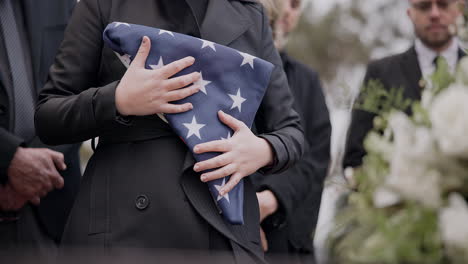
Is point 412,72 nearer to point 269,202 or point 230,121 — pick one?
point 269,202

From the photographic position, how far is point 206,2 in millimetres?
2602

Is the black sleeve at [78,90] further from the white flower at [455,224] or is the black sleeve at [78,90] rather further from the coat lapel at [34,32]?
the white flower at [455,224]

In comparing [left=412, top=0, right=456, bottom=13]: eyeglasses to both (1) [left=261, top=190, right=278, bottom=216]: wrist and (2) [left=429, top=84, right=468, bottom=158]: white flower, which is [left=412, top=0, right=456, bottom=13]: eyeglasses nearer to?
(1) [left=261, top=190, right=278, bottom=216]: wrist

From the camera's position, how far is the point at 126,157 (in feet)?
7.76

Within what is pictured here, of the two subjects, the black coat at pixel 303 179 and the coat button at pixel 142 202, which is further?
the black coat at pixel 303 179

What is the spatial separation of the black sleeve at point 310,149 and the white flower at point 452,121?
2.39 metres

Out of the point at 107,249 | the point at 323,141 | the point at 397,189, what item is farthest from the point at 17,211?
the point at 397,189

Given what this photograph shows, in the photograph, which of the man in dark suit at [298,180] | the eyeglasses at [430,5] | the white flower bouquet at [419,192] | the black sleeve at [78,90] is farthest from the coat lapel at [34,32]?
the eyeglasses at [430,5]

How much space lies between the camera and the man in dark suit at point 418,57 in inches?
171

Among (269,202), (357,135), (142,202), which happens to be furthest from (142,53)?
(357,135)

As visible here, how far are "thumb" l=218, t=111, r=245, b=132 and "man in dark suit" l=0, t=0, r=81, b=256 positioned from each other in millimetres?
1021

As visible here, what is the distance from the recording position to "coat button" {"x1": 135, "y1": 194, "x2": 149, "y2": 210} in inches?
90.9

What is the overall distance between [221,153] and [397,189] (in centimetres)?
96

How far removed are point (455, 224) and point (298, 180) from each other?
2.64 meters
